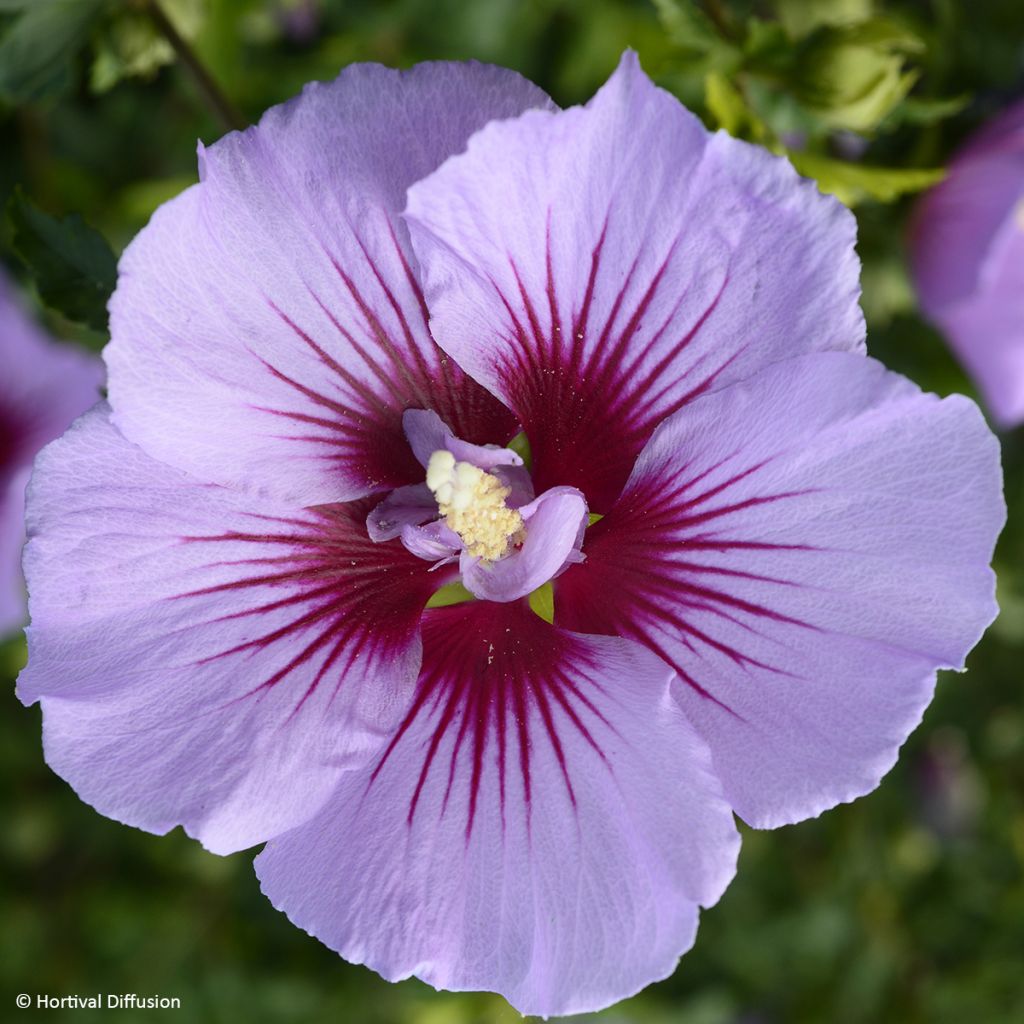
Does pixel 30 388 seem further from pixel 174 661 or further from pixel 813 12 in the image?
pixel 813 12

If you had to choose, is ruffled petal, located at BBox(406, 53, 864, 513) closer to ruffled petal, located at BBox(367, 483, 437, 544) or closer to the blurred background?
ruffled petal, located at BBox(367, 483, 437, 544)

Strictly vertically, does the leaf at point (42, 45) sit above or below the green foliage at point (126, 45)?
above

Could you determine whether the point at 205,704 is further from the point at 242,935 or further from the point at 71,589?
the point at 242,935

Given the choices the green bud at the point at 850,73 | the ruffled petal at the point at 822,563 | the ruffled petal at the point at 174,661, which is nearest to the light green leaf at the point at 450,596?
the ruffled petal at the point at 174,661

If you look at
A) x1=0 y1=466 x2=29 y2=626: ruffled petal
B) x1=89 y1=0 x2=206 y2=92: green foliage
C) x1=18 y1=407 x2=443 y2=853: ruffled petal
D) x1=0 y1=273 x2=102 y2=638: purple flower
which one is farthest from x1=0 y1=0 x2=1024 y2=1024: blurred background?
x1=18 y1=407 x2=443 y2=853: ruffled petal

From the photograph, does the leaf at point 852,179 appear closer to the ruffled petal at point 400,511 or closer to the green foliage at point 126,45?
the ruffled petal at point 400,511

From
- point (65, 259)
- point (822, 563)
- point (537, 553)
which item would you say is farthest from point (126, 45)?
point (822, 563)
